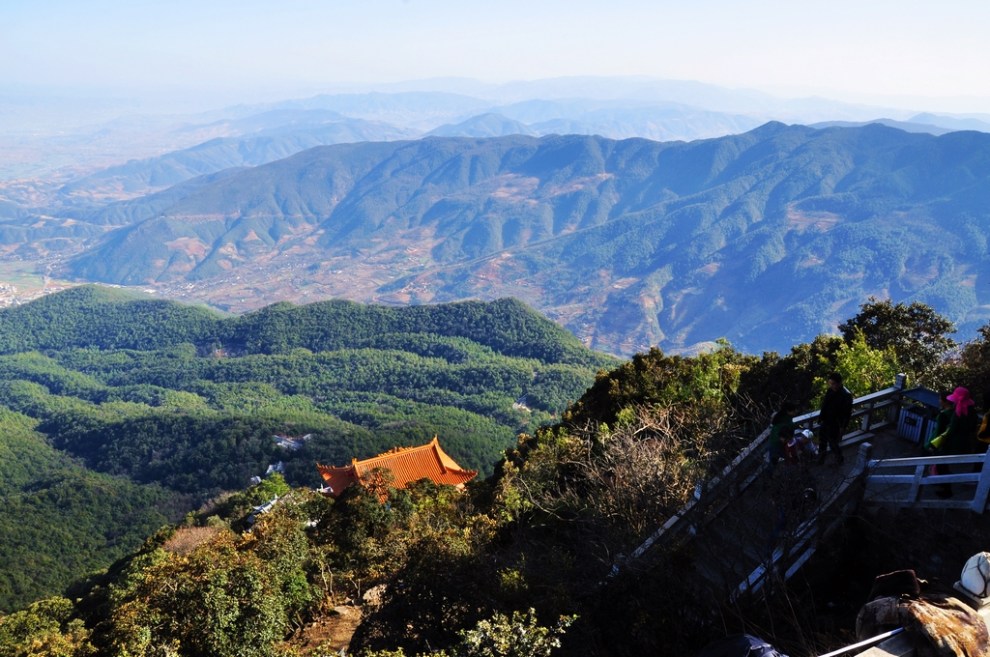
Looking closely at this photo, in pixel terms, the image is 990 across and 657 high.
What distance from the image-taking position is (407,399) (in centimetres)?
8950

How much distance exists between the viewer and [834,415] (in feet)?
29.1

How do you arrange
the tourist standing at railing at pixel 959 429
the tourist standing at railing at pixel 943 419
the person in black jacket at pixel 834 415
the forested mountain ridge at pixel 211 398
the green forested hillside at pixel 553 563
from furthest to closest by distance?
the forested mountain ridge at pixel 211 398
the person in black jacket at pixel 834 415
the tourist standing at railing at pixel 943 419
the tourist standing at railing at pixel 959 429
the green forested hillside at pixel 553 563

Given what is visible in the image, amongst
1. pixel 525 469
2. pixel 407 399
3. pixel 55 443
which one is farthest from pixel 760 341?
pixel 525 469

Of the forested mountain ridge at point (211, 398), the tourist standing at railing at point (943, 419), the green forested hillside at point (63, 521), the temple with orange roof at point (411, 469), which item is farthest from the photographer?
the forested mountain ridge at point (211, 398)

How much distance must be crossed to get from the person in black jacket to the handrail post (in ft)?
5.96

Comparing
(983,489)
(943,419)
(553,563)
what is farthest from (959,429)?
(553,563)

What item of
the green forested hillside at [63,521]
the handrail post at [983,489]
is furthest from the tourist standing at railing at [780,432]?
the green forested hillside at [63,521]

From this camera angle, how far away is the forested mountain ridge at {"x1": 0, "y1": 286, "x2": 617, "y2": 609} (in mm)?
53219

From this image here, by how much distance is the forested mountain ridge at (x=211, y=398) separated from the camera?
53219 millimetres

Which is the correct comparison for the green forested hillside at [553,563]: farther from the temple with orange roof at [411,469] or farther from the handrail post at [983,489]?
the temple with orange roof at [411,469]

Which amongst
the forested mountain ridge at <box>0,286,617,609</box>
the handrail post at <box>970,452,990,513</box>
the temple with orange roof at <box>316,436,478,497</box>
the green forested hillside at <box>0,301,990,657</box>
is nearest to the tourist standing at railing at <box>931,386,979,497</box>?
the handrail post at <box>970,452,990,513</box>

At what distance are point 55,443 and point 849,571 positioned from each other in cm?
8824

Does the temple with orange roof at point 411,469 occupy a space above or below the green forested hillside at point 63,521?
above

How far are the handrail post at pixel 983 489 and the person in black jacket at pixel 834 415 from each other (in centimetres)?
182
